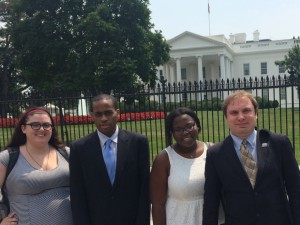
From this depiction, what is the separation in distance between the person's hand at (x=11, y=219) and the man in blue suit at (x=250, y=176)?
5.04 feet

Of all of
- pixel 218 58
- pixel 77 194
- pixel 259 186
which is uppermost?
pixel 218 58

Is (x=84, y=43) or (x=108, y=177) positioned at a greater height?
(x=84, y=43)

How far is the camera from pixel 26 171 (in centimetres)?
319

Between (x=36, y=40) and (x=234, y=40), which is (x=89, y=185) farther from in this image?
(x=234, y=40)

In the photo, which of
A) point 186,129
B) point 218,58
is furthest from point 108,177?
point 218,58

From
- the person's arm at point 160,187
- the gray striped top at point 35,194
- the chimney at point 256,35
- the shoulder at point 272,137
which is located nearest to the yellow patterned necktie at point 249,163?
the shoulder at point 272,137

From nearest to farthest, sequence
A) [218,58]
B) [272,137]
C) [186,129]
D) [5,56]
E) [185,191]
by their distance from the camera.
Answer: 1. [272,137]
2. [185,191]
3. [186,129]
4. [5,56]
5. [218,58]

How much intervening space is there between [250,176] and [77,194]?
4.55 ft

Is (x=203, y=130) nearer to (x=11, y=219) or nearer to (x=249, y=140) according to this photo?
(x=249, y=140)

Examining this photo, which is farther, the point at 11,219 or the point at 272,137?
the point at 11,219

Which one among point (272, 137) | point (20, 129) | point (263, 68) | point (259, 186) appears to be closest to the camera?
point (259, 186)

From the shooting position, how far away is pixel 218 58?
5644cm

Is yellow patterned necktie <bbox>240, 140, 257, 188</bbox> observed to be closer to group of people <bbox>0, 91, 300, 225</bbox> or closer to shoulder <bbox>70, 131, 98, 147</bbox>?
group of people <bbox>0, 91, 300, 225</bbox>

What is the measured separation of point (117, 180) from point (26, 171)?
2.47 feet
